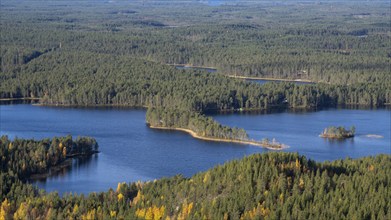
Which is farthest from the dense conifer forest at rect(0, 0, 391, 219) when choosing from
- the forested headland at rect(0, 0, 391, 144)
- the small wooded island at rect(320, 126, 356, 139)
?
the small wooded island at rect(320, 126, 356, 139)

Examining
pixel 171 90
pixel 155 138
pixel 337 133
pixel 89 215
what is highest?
pixel 171 90

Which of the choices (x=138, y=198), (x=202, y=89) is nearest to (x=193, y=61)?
(x=202, y=89)

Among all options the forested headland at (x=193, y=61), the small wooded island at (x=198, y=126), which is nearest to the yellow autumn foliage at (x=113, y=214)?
the small wooded island at (x=198, y=126)

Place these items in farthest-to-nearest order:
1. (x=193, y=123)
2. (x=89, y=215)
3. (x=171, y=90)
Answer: (x=171, y=90) < (x=193, y=123) < (x=89, y=215)

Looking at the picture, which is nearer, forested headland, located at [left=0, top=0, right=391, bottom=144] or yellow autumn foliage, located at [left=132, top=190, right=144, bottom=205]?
yellow autumn foliage, located at [left=132, top=190, right=144, bottom=205]

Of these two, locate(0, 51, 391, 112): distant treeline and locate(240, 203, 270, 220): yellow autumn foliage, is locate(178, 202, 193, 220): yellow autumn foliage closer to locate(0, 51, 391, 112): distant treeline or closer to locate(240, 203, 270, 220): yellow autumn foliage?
locate(240, 203, 270, 220): yellow autumn foliage

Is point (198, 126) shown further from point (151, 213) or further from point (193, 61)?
point (193, 61)
